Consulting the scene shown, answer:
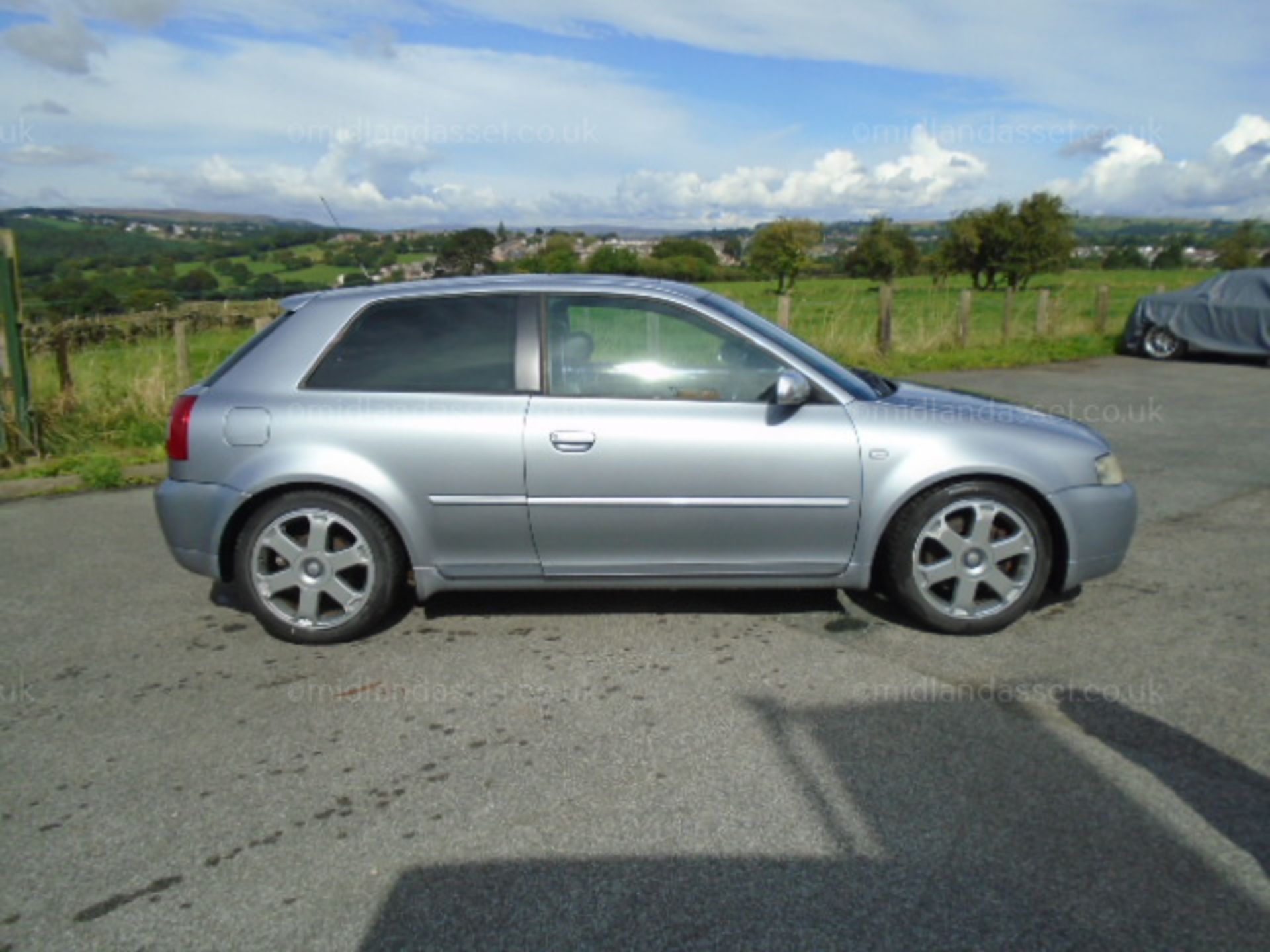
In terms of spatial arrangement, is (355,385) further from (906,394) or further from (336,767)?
(906,394)

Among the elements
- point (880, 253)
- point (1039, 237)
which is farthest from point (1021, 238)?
point (880, 253)

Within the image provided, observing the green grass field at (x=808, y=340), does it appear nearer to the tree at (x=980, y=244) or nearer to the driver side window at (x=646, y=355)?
the driver side window at (x=646, y=355)

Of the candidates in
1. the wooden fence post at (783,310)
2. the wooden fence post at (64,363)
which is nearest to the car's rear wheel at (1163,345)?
the wooden fence post at (783,310)

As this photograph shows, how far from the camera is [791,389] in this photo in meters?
3.93

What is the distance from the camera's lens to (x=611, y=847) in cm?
267

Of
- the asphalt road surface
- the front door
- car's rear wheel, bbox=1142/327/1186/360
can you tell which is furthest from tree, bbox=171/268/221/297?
car's rear wheel, bbox=1142/327/1186/360

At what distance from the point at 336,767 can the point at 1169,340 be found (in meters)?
17.1

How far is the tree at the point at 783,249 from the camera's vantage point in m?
27.9

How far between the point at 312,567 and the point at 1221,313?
16592mm

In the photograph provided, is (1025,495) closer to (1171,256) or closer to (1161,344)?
(1161,344)

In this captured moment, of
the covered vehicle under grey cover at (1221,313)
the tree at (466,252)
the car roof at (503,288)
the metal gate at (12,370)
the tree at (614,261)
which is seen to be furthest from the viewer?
the covered vehicle under grey cover at (1221,313)

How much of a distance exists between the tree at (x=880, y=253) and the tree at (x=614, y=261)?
49.0m

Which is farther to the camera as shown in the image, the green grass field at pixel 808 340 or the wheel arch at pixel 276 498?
the green grass field at pixel 808 340

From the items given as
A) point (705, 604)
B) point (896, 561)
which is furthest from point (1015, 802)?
point (705, 604)
